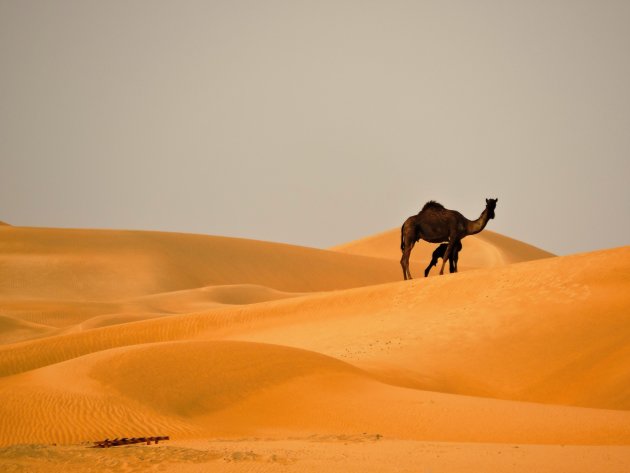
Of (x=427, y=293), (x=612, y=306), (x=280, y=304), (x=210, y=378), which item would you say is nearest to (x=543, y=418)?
(x=210, y=378)

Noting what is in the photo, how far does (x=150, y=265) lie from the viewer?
5444cm

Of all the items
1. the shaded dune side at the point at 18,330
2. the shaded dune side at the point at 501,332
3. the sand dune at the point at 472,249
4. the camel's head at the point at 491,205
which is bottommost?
the shaded dune side at the point at 501,332

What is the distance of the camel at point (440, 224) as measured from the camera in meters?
25.5

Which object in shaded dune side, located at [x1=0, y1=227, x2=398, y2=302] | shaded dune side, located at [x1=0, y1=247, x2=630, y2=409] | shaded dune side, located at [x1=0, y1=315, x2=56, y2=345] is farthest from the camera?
shaded dune side, located at [x1=0, y1=227, x2=398, y2=302]

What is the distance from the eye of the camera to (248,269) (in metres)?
59.7

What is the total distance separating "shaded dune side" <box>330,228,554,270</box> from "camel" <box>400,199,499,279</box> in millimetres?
52381

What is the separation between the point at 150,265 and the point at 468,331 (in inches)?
1482

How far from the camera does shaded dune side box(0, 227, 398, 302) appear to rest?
49625 millimetres

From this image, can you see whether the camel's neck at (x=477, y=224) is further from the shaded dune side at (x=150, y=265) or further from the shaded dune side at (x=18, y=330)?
the shaded dune side at (x=150, y=265)

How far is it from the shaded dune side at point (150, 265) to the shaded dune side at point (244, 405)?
3406 cm

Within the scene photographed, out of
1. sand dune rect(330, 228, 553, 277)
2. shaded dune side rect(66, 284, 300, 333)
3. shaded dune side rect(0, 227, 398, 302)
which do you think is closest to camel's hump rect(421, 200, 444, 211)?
shaded dune side rect(66, 284, 300, 333)

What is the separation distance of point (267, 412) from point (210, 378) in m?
1.45

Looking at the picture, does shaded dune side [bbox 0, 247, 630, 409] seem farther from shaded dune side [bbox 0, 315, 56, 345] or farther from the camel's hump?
shaded dune side [bbox 0, 315, 56, 345]

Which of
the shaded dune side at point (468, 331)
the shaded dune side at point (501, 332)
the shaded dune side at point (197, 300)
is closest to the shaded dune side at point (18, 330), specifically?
the shaded dune side at point (197, 300)
